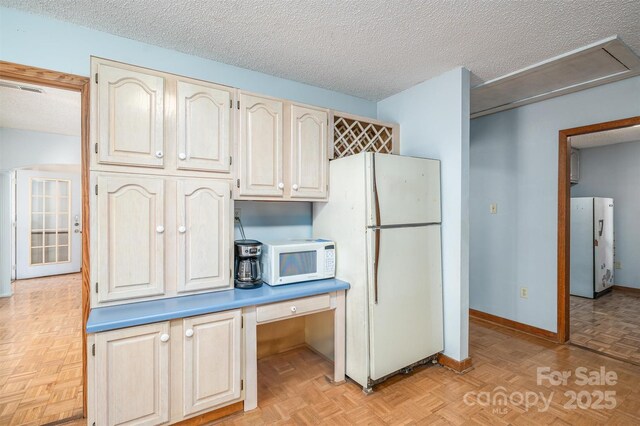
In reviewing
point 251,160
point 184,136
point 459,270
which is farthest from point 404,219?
point 184,136

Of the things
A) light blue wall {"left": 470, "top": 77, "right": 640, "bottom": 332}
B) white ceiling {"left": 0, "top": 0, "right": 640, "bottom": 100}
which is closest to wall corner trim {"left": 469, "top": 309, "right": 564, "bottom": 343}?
light blue wall {"left": 470, "top": 77, "right": 640, "bottom": 332}

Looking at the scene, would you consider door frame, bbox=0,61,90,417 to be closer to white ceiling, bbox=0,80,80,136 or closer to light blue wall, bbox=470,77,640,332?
white ceiling, bbox=0,80,80,136

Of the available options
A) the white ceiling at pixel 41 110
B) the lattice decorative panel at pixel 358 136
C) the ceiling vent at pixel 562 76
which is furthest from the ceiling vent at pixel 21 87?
the ceiling vent at pixel 562 76

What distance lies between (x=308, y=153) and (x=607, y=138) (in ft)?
16.6

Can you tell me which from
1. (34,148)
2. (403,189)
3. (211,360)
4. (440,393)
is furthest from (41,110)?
(440,393)

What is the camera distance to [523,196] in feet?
11.1

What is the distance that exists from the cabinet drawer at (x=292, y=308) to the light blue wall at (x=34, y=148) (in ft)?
15.4

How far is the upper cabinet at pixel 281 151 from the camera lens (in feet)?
7.34

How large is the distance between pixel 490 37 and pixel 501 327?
2997mm

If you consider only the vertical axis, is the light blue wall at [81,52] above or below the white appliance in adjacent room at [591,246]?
above

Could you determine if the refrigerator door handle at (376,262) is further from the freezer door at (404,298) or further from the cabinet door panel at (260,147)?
the cabinet door panel at (260,147)

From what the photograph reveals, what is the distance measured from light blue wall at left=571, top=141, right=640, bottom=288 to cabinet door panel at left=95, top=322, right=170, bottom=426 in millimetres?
6738

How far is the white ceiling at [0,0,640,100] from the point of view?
70.1 inches

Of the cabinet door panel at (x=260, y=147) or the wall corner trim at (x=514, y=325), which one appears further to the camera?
the wall corner trim at (x=514, y=325)
